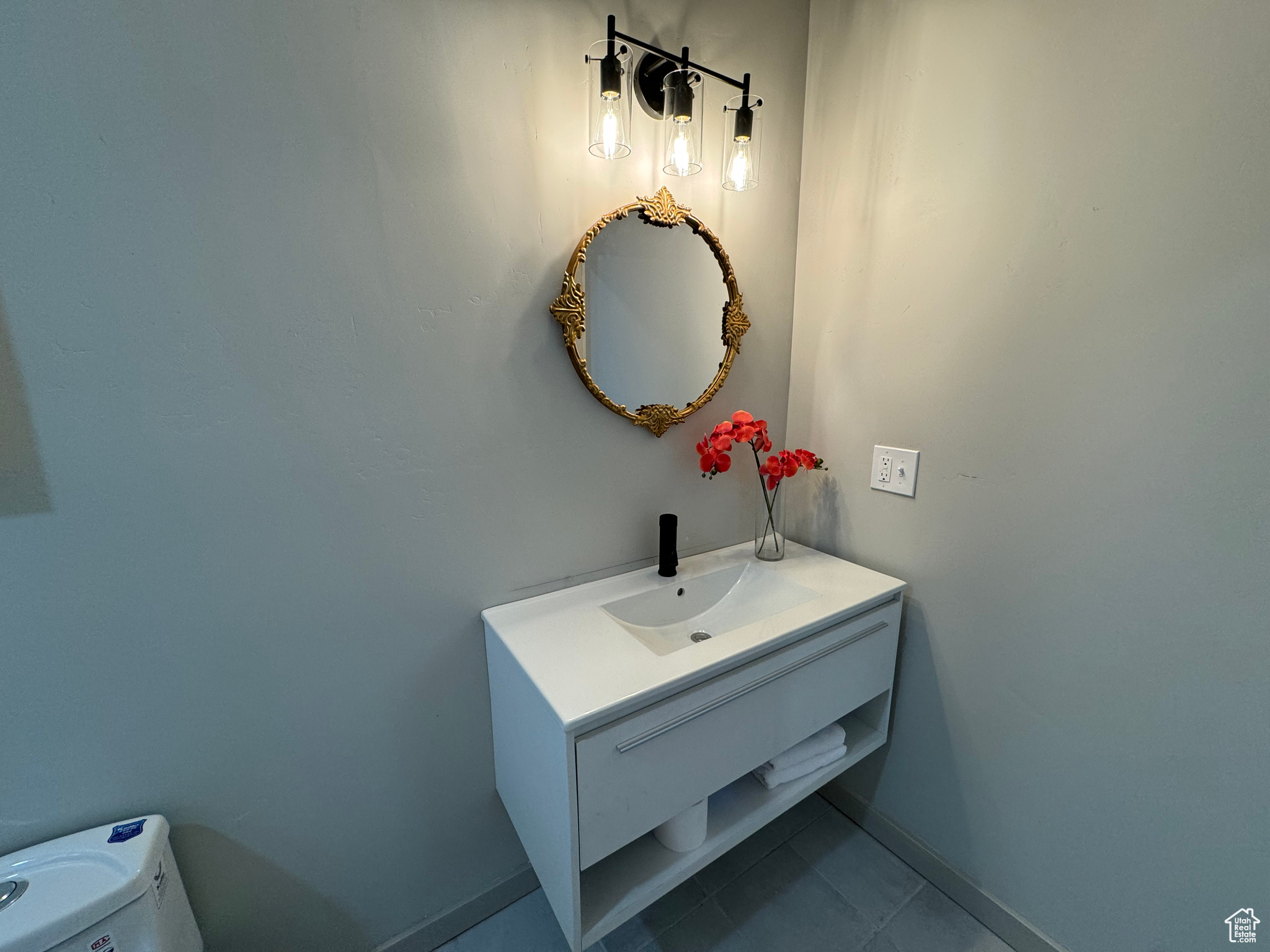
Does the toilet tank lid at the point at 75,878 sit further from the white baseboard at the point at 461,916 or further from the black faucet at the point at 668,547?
the black faucet at the point at 668,547

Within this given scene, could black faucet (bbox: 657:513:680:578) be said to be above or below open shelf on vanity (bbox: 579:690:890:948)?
above

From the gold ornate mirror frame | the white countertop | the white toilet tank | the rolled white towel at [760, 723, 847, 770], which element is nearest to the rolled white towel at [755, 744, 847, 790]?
the rolled white towel at [760, 723, 847, 770]

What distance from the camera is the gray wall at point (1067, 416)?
88 centimetres

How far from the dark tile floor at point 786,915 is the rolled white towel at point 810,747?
1.44 feet

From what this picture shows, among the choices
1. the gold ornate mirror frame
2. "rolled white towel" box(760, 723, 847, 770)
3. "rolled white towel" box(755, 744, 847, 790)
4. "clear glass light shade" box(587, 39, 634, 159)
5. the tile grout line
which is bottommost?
the tile grout line

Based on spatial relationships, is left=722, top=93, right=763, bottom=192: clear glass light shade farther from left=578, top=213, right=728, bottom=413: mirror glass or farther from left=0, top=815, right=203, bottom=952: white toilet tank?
left=0, top=815, right=203, bottom=952: white toilet tank

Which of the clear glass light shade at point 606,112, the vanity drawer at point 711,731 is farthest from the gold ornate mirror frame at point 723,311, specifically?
the vanity drawer at point 711,731

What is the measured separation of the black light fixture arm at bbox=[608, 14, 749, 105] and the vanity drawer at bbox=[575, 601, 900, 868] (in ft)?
4.19

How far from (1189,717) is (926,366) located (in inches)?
33.7

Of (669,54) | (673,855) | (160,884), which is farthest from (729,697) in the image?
(669,54)

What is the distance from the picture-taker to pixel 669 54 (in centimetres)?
115

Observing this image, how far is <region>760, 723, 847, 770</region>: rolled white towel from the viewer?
1.26m

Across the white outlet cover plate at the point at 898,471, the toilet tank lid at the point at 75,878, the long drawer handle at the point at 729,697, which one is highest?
the white outlet cover plate at the point at 898,471

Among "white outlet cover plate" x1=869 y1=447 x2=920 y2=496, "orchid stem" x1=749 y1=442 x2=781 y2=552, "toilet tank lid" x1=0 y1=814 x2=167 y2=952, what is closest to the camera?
"toilet tank lid" x1=0 y1=814 x2=167 y2=952
